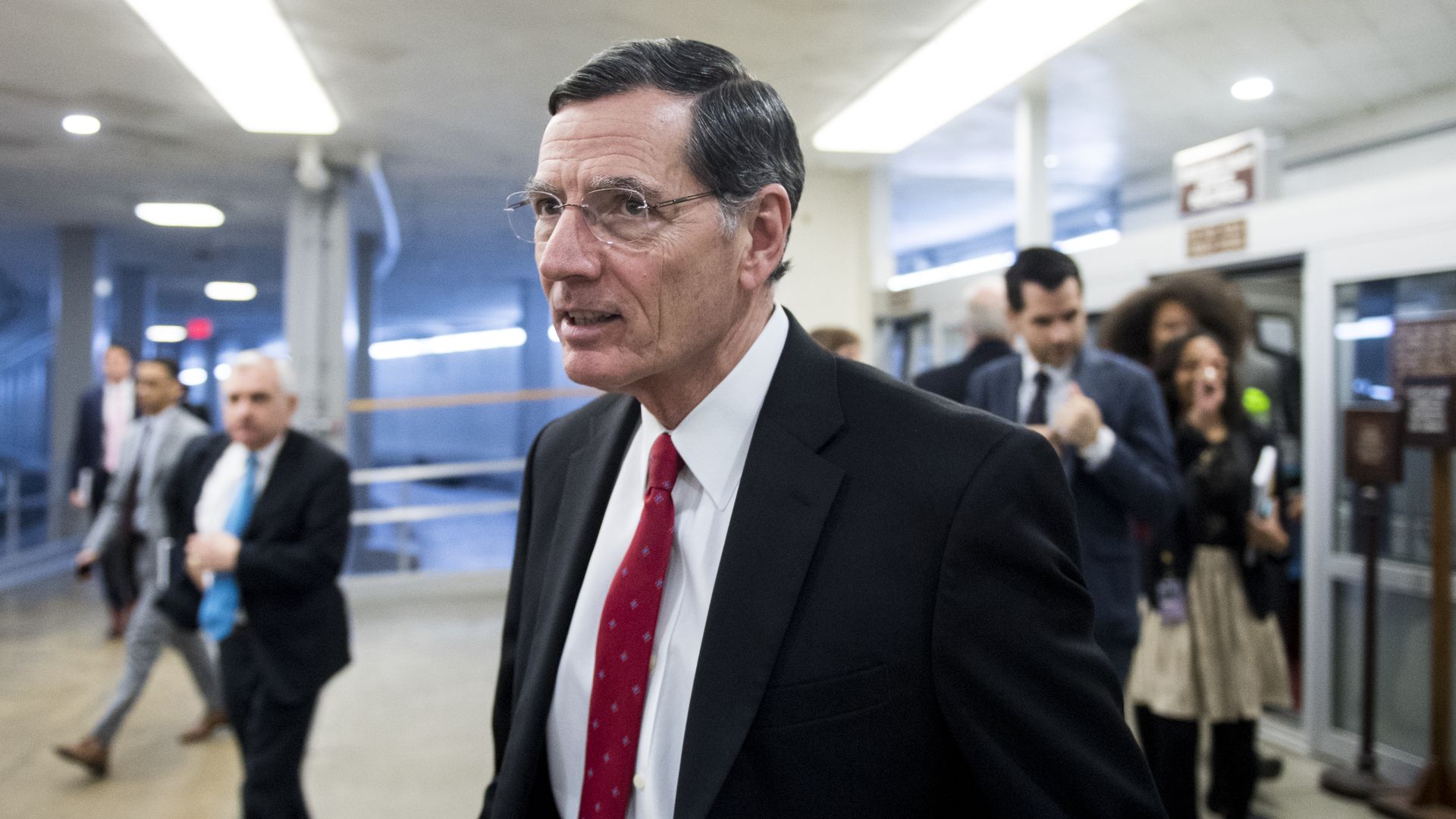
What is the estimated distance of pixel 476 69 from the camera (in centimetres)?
549

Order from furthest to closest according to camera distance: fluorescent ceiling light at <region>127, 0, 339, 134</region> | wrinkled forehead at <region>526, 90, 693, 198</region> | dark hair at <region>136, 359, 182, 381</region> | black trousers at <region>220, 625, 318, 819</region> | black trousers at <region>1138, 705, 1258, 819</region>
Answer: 1. dark hair at <region>136, 359, 182, 381</region>
2. fluorescent ceiling light at <region>127, 0, 339, 134</region>
3. black trousers at <region>1138, 705, 1258, 819</region>
4. black trousers at <region>220, 625, 318, 819</region>
5. wrinkled forehead at <region>526, 90, 693, 198</region>

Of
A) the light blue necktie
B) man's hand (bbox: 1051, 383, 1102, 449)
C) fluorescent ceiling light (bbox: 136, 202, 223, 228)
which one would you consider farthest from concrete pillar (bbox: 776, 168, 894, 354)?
man's hand (bbox: 1051, 383, 1102, 449)

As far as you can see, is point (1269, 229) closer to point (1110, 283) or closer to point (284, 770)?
point (1110, 283)

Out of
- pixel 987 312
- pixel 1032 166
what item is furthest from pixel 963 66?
pixel 987 312

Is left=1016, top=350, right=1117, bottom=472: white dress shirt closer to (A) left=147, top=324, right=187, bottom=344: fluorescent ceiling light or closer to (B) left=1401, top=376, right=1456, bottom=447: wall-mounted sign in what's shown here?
(B) left=1401, top=376, right=1456, bottom=447: wall-mounted sign

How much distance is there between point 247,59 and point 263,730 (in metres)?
3.71

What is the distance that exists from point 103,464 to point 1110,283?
23.3 ft

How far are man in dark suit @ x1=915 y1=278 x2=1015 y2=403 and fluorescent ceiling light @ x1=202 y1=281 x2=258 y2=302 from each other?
14.5 m

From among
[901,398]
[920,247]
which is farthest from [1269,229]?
[920,247]

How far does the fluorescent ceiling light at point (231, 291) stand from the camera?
15.6m

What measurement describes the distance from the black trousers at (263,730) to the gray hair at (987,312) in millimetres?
2541

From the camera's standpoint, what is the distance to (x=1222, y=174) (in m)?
4.54

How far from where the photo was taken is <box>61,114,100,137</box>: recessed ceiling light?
636cm

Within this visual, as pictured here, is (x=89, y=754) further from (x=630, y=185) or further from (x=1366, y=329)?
(x=1366, y=329)
